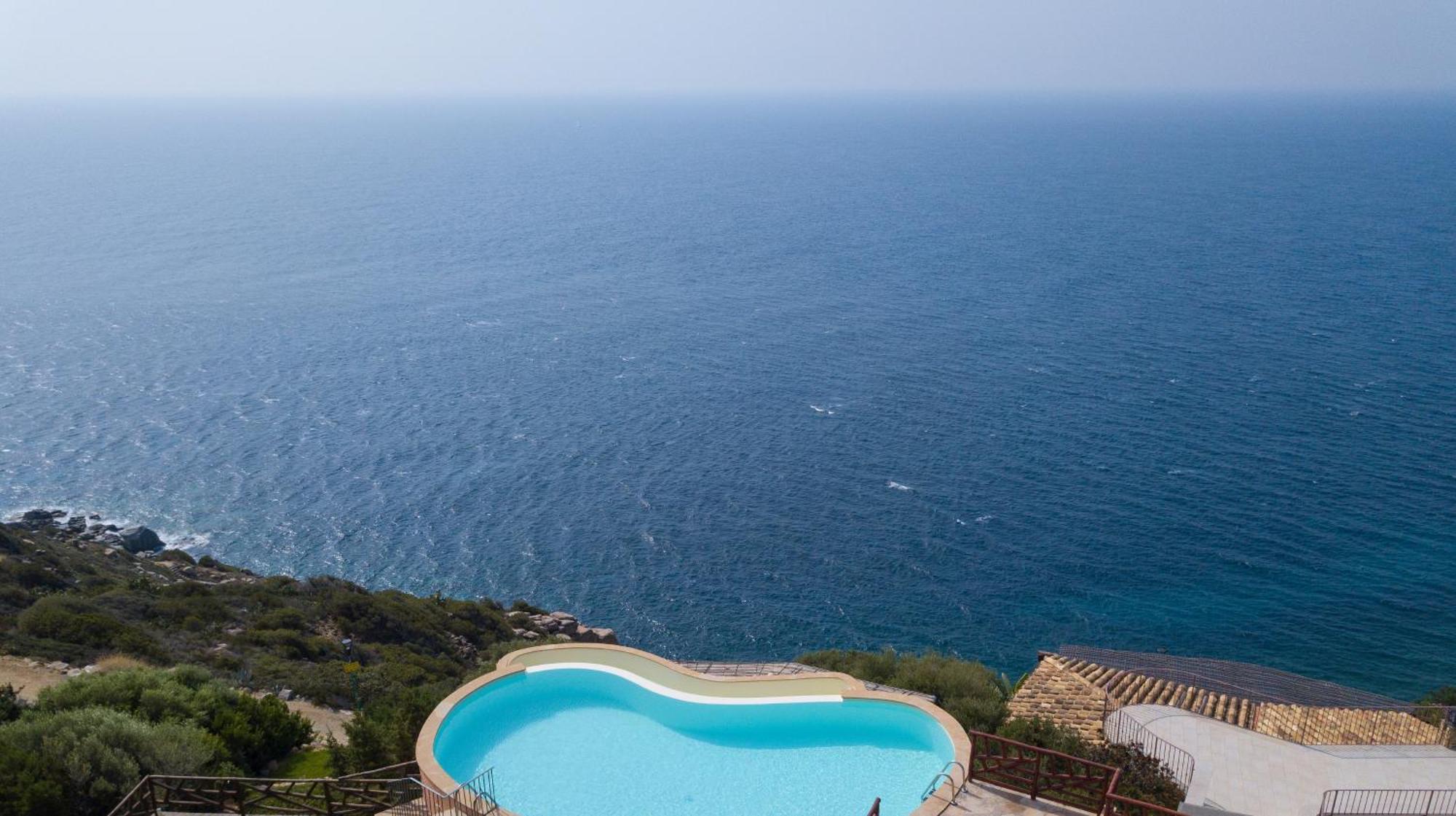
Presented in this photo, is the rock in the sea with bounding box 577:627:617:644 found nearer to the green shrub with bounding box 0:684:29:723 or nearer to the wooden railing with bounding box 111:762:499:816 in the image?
the green shrub with bounding box 0:684:29:723

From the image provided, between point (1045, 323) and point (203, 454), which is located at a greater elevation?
point (1045, 323)

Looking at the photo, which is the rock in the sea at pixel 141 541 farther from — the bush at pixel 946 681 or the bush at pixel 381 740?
the bush at pixel 381 740

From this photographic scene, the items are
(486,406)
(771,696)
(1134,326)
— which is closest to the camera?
(771,696)

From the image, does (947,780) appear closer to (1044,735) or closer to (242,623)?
(1044,735)

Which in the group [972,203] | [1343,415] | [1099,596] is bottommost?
[1099,596]

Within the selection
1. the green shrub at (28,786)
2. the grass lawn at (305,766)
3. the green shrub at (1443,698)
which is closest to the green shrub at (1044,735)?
the grass lawn at (305,766)

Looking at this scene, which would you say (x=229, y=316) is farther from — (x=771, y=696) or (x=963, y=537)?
(x=771, y=696)

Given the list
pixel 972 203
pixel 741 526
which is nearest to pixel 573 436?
pixel 741 526
